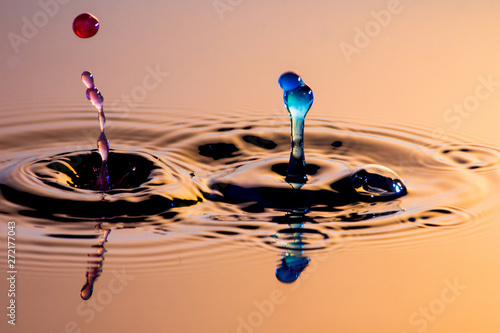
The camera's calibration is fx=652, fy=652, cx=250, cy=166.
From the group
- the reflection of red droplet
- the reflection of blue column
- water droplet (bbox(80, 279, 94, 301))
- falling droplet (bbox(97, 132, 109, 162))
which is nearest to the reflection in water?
water droplet (bbox(80, 279, 94, 301))

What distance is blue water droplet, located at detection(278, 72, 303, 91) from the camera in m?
1.61

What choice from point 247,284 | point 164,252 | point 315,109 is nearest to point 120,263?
point 164,252

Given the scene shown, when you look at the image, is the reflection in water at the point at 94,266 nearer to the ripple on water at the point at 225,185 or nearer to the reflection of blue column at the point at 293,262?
the ripple on water at the point at 225,185

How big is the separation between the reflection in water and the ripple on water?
2cm

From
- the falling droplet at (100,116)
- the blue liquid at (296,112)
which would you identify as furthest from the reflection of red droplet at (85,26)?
the blue liquid at (296,112)

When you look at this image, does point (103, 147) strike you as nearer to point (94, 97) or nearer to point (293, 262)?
point (94, 97)

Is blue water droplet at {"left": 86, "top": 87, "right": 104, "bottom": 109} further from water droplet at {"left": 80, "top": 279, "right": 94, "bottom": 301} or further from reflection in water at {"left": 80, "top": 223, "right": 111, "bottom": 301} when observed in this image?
water droplet at {"left": 80, "top": 279, "right": 94, "bottom": 301}

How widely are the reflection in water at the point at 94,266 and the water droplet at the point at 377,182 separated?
634mm

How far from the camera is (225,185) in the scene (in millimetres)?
1615

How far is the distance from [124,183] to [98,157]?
0.57ft

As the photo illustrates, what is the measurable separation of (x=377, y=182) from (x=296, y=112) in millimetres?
268

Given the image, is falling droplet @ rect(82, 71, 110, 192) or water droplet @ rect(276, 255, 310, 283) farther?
falling droplet @ rect(82, 71, 110, 192)

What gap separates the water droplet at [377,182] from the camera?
1.59m

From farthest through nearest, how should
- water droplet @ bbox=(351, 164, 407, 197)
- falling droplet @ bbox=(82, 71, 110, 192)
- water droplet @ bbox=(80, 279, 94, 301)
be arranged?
falling droplet @ bbox=(82, 71, 110, 192), water droplet @ bbox=(351, 164, 407, 197), water droplet @ bbox=(80, 279, 94, 301)
